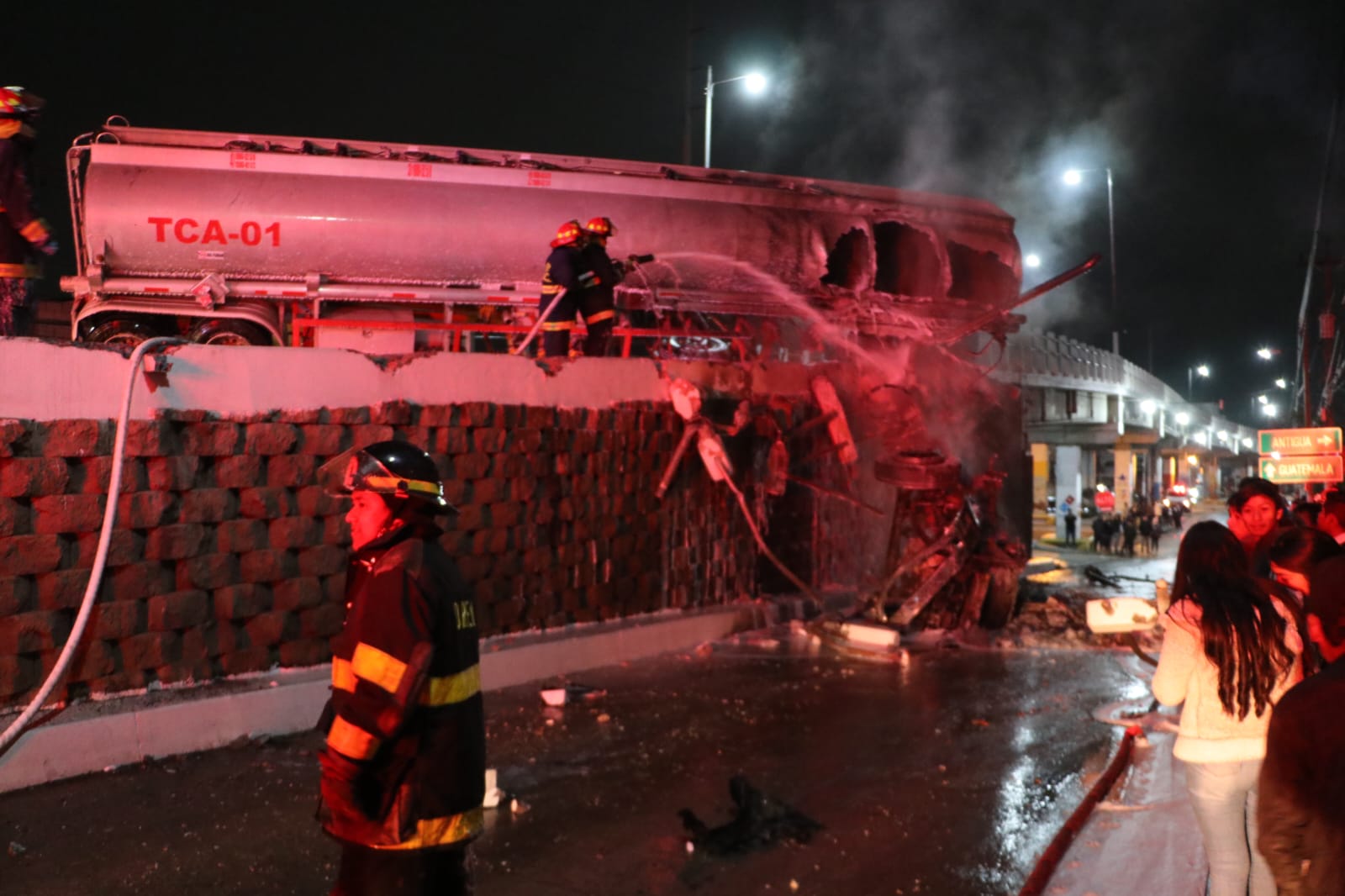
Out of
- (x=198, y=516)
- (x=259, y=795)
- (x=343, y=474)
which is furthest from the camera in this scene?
(x=198, y=516)

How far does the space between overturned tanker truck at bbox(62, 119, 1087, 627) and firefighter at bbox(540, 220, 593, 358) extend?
796 millimetres

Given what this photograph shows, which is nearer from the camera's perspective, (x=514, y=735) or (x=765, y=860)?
(x=765, y=860)

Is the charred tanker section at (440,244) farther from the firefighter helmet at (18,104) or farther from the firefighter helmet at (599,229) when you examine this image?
the firefighter helmet at (18,104)

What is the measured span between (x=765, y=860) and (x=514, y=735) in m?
2.33

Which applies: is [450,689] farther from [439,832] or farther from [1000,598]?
[1000,598]

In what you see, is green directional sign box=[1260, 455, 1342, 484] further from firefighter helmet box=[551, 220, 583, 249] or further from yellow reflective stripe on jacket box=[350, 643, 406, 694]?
yellow reflective stripe on jacket box=[350, 643, 406, 694]

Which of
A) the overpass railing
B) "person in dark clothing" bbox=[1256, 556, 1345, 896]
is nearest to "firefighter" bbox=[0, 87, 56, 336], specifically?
"person in dark clothing" bbox=[1256, 556, 1345, 896]

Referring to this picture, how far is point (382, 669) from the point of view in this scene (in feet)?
8.28

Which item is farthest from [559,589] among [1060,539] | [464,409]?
[1060,539]

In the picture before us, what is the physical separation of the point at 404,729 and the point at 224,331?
31.2ft

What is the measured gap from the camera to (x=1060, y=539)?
85.1ft

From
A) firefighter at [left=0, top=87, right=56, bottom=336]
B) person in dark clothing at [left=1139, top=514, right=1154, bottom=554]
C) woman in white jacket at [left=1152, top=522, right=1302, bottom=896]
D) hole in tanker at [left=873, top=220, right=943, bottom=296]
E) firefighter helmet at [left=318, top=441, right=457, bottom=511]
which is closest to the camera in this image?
firefighter helmet at [left=318, top=441, right=457, bottom=511]

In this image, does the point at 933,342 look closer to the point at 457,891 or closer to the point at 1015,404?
the point at 1015,404

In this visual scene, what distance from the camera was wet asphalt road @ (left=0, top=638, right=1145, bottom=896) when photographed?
172 inches
